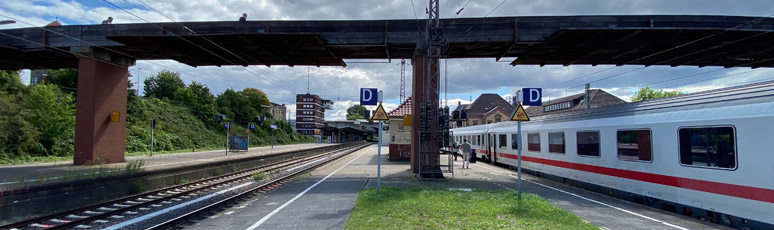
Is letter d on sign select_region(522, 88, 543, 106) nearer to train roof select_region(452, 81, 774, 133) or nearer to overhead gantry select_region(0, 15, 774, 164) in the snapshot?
train roof select_region(452, 81, 774, 133)

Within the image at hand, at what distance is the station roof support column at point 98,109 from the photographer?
19000 mm

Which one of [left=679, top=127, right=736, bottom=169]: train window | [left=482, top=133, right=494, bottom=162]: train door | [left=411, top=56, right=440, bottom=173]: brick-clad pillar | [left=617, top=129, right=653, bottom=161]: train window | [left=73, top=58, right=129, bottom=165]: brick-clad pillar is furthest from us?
[left=482, top=133, right=494, bottom=162]: train door

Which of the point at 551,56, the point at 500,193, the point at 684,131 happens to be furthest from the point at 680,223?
the point at 551,56

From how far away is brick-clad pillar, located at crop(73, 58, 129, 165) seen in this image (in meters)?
19.0

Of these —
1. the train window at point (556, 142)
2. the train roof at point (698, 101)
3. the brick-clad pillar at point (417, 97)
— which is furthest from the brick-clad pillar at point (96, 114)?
the train roof at point (698, 101)

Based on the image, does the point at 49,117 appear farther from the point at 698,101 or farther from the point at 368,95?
the point at 698,101

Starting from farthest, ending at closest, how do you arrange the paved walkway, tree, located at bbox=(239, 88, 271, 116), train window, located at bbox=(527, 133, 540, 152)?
1. tree, located at bbox=(239, 88, 271, 116)
2. train window, located at bbox=(527, 133, 540, 152)
3. the paved walkway

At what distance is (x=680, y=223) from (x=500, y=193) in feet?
13.3

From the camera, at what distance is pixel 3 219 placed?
822cm

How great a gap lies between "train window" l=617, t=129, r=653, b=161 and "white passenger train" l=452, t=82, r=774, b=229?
25 millimetres

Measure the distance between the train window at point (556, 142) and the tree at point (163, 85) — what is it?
48.7 meters

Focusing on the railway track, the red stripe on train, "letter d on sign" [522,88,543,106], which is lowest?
the railway track

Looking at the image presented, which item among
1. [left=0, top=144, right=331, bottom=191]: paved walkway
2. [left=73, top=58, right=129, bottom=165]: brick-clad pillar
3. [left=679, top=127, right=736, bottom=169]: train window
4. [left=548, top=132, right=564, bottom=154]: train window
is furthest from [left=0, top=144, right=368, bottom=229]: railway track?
Answer: [left=679, top=127, right=736, bottom=169]: train window

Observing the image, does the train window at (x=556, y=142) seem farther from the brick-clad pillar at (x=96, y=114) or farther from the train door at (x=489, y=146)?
the brick-clad pillar at (x=96, y=114)
